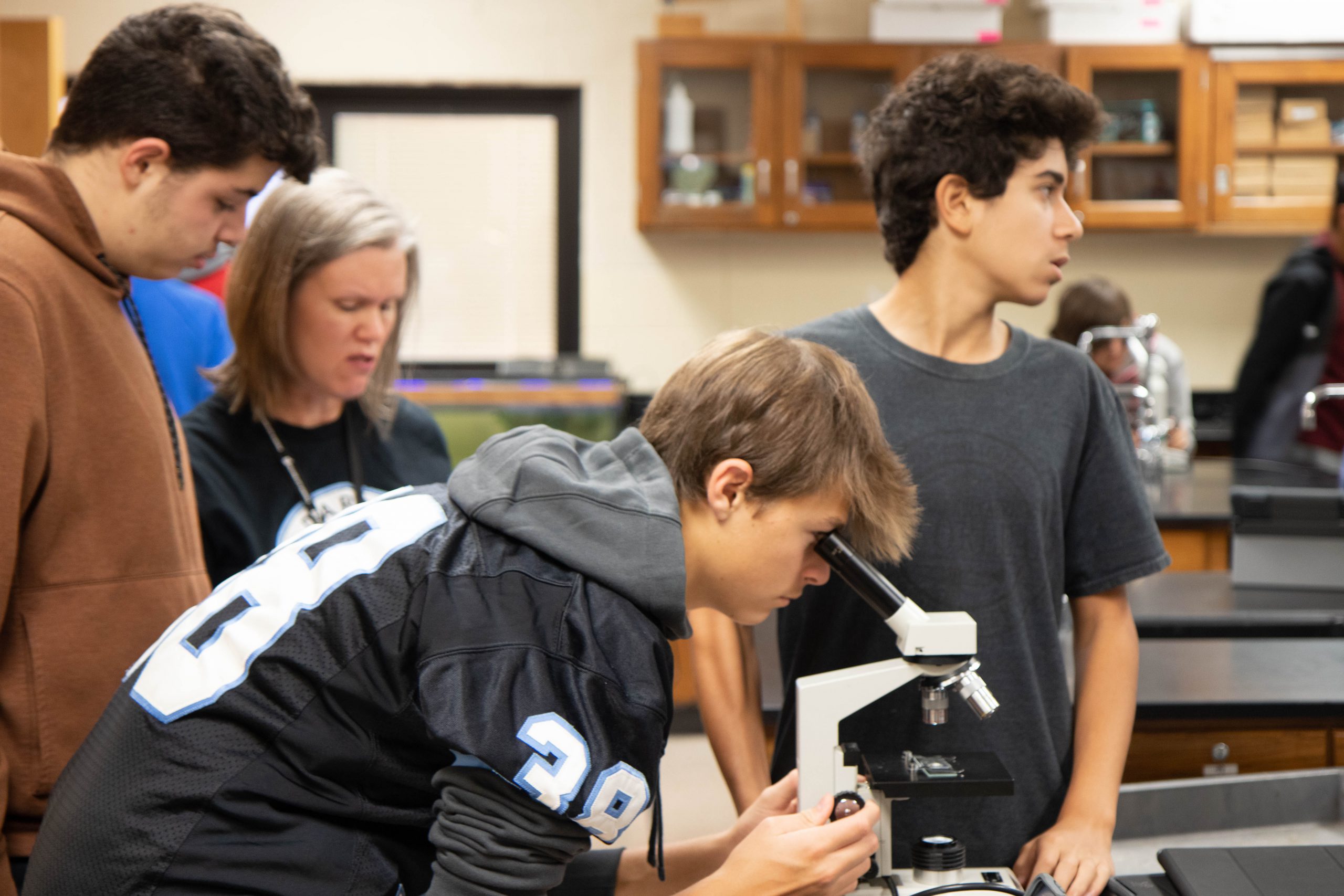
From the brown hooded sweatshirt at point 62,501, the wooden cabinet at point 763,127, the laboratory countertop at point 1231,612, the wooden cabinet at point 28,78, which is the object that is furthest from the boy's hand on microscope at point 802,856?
the wooden cabinet at point 763,127

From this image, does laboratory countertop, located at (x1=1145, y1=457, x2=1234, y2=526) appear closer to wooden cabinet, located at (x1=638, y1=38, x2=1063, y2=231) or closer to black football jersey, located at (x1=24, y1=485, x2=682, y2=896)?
wooden cabinet, located at (x1=638, y1=38, x2=1063, y2=231)

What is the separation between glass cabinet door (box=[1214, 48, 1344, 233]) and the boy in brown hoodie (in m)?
4.08

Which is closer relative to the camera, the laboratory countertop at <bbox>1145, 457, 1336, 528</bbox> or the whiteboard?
the laboratory countertop at <bbox>1145, 457, 1336, 528</bbox>

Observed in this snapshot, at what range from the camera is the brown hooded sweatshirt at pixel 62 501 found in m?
1.07

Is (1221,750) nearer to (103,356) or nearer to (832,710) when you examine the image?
(832,710)

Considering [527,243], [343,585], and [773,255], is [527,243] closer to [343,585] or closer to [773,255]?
[773,255]

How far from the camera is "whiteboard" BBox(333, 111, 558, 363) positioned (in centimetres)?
473

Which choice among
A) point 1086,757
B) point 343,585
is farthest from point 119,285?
point 1086,757

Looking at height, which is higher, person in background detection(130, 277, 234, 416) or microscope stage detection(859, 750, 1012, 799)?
person in background detection(130, 277, 234, 416)

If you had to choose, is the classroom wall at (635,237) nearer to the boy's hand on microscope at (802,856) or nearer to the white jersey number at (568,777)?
the boy's hand on microscope at (802,856)

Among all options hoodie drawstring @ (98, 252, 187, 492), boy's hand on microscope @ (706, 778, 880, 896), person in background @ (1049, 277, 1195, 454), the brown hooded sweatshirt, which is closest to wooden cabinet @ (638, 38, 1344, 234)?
person in background @ (1049, 277, 1195, 454)

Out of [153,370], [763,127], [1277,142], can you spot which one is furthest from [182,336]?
[1277,142]

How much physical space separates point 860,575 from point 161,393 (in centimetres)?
78

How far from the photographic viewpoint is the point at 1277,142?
4.50m
